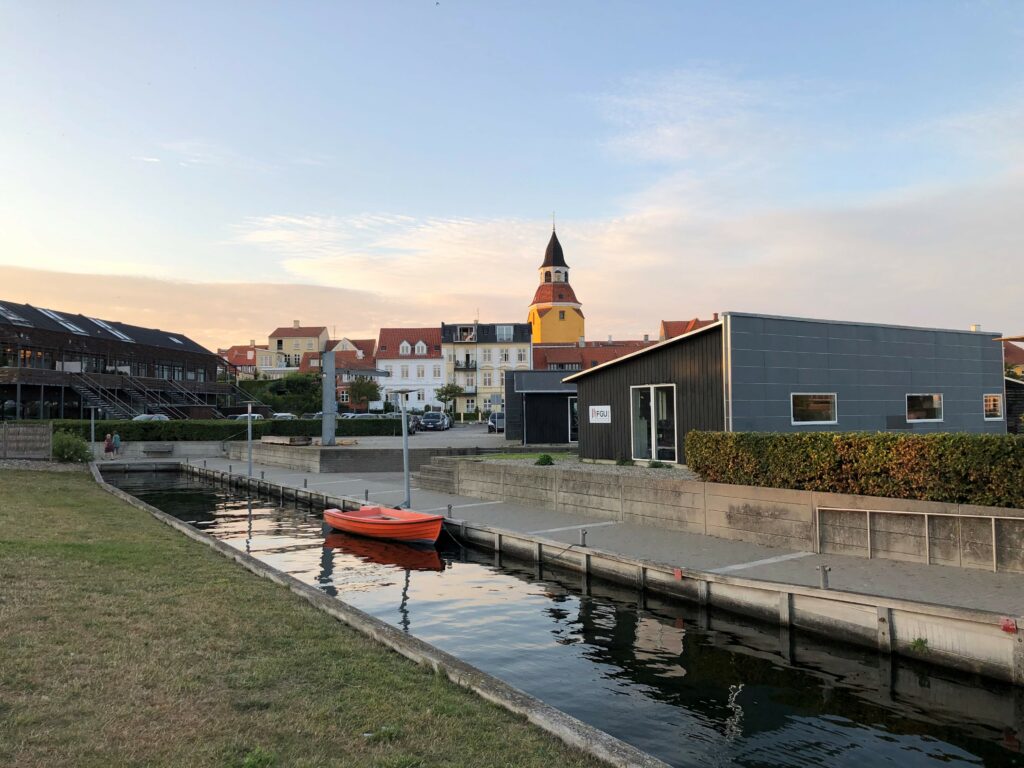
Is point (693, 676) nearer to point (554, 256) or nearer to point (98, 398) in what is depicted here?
point (98, 398)

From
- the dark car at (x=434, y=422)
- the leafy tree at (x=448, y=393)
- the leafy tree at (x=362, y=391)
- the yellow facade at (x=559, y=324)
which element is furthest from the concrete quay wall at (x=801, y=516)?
the yellow facade at (x=559, y=324)

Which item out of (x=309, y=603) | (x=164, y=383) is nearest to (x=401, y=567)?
(x=309, y=603)

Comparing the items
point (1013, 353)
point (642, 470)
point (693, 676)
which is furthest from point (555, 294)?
point (693, 676)

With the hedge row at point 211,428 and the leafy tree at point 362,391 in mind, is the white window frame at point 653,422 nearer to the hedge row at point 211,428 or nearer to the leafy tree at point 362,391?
the hedge row at point 211,428

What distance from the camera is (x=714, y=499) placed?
15227 mm

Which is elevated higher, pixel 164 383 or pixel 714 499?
pixel 164 383

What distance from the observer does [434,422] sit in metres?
66.7

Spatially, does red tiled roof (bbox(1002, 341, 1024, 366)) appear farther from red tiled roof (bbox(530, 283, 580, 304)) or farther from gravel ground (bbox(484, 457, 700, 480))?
Result: gravel ground (bbox(484, 457, 700, 480))

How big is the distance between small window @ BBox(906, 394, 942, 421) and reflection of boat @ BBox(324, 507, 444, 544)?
14796 mm

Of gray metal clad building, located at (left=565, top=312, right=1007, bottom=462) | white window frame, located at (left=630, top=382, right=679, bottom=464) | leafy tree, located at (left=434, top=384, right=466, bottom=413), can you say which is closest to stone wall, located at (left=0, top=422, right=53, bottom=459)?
gray metal clad building, located at (left=565, top=312, right=1007, bottom=462)

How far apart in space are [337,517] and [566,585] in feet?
27.7

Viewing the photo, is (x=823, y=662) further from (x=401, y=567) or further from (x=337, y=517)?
(x=337, y=517)

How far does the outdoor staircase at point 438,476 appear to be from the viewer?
24.8 m

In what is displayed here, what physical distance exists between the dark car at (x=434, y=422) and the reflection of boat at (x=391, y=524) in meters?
45.8
